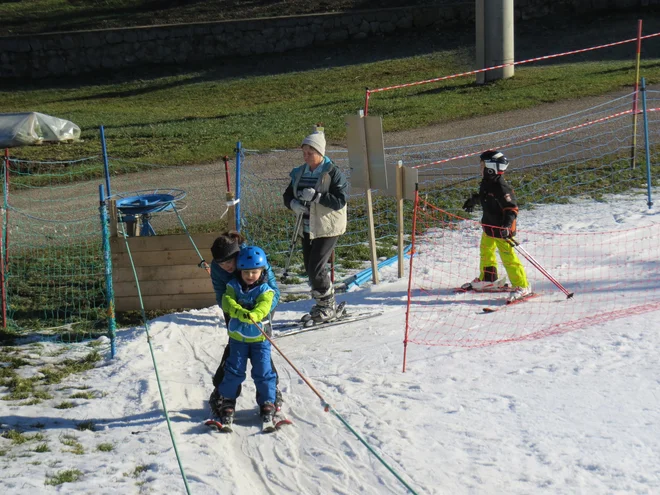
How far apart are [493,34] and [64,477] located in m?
14.8

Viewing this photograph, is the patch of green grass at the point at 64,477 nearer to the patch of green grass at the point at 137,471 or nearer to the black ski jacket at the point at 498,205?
the patch of green grass at the point at 137,471

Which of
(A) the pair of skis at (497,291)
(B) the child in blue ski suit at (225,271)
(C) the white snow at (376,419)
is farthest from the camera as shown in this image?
(A) the pair of skis at (497,291)

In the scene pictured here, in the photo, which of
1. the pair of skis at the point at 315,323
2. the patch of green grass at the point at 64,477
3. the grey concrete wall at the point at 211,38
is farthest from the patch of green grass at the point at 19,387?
the grey concrete wall at the point at 211,38

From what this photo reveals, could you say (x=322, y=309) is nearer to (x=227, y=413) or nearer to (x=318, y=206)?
(x=318, y=206)

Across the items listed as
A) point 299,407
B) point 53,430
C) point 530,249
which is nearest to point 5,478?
point 53,430

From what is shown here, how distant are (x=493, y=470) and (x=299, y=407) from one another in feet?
5.34

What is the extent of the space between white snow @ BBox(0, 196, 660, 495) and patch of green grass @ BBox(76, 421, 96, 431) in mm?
42

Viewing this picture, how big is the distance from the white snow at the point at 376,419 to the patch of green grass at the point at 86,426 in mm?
42

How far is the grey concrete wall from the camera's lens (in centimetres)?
2383

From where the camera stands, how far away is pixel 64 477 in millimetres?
5641

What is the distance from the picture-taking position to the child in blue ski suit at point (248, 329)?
20.0ft

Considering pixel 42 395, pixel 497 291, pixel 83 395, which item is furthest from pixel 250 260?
pixel 497 291

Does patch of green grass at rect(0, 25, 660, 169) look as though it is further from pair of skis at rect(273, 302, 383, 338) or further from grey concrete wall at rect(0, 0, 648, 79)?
pair of skis at rect(273, 302, 383, 338)

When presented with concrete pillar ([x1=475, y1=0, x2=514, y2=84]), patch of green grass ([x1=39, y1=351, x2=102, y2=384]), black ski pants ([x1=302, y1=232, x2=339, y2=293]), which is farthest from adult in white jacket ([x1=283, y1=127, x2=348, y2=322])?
concrete pillar ([x1=475, y1=0, x2=514, y2=84])
